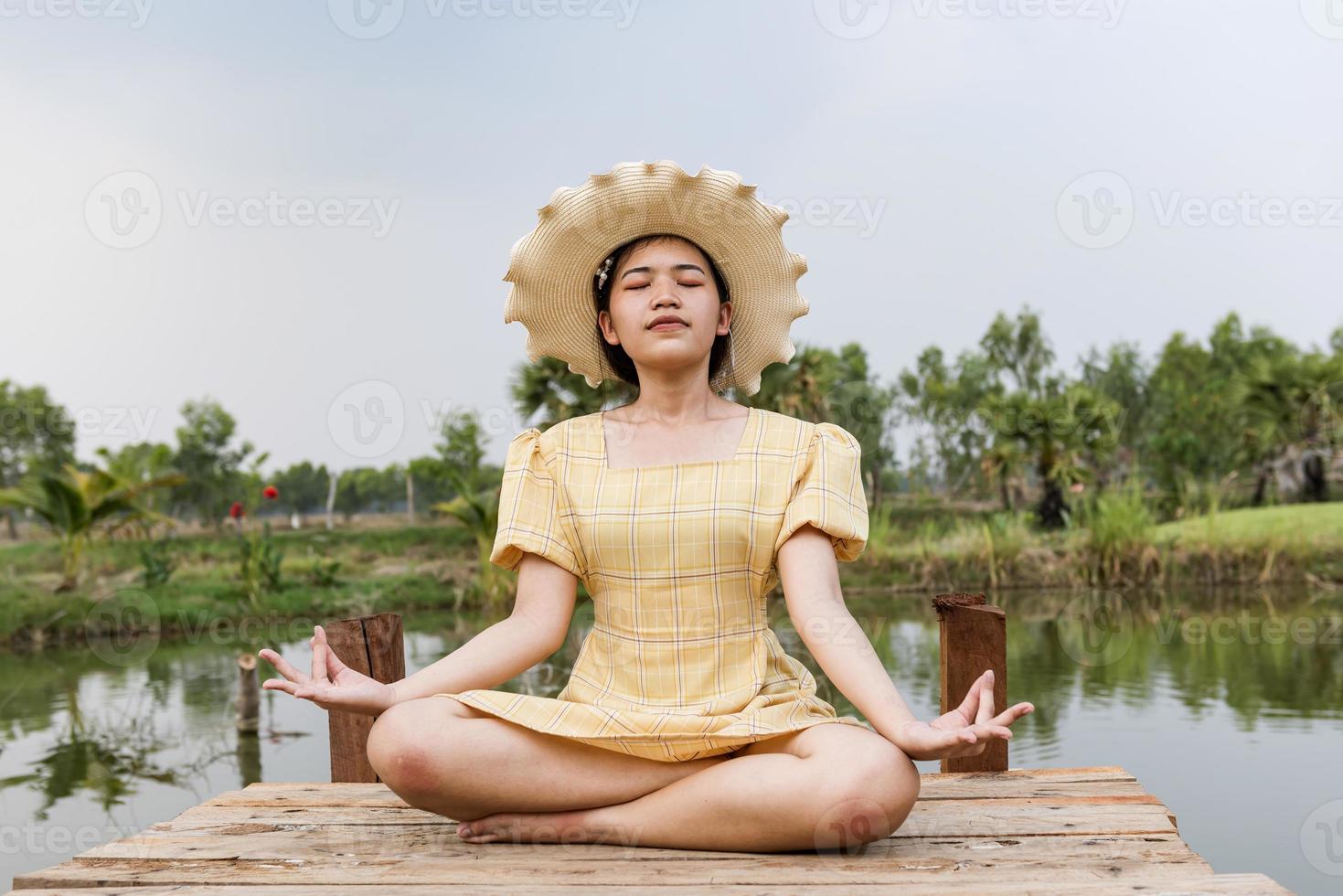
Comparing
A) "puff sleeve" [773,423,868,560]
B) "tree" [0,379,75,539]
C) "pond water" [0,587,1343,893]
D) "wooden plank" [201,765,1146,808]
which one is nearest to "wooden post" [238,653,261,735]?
"pond water" [0,587,1343,893]

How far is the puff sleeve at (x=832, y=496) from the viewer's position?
2135 mm

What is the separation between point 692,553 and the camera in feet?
7.00

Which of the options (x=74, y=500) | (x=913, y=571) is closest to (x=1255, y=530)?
(x=913, y=571)

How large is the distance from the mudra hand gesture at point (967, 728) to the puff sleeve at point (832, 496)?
487 millimetres

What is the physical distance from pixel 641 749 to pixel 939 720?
1.82 feet

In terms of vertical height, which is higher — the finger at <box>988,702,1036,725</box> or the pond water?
the finger at <box>988,702,1036,725</box>

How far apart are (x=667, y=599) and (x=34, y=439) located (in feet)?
77.4

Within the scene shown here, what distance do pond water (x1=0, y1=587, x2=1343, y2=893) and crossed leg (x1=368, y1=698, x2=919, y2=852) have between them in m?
3.62

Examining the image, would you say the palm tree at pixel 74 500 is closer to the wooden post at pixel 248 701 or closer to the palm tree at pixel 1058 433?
the wooden post at pixel 248 701

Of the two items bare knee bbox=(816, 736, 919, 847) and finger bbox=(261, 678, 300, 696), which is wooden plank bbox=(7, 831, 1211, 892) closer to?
bare knee bbox=(816, 736, 919, 847)

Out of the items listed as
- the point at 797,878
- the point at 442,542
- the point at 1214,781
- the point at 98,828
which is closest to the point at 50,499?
the point at 442,542

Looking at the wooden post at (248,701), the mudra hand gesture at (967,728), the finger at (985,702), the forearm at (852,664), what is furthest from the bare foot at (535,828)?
the wooden post at (248,701)

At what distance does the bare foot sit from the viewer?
6.52 ft

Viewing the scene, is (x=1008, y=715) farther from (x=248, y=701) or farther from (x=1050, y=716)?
(x=248, y=701)
